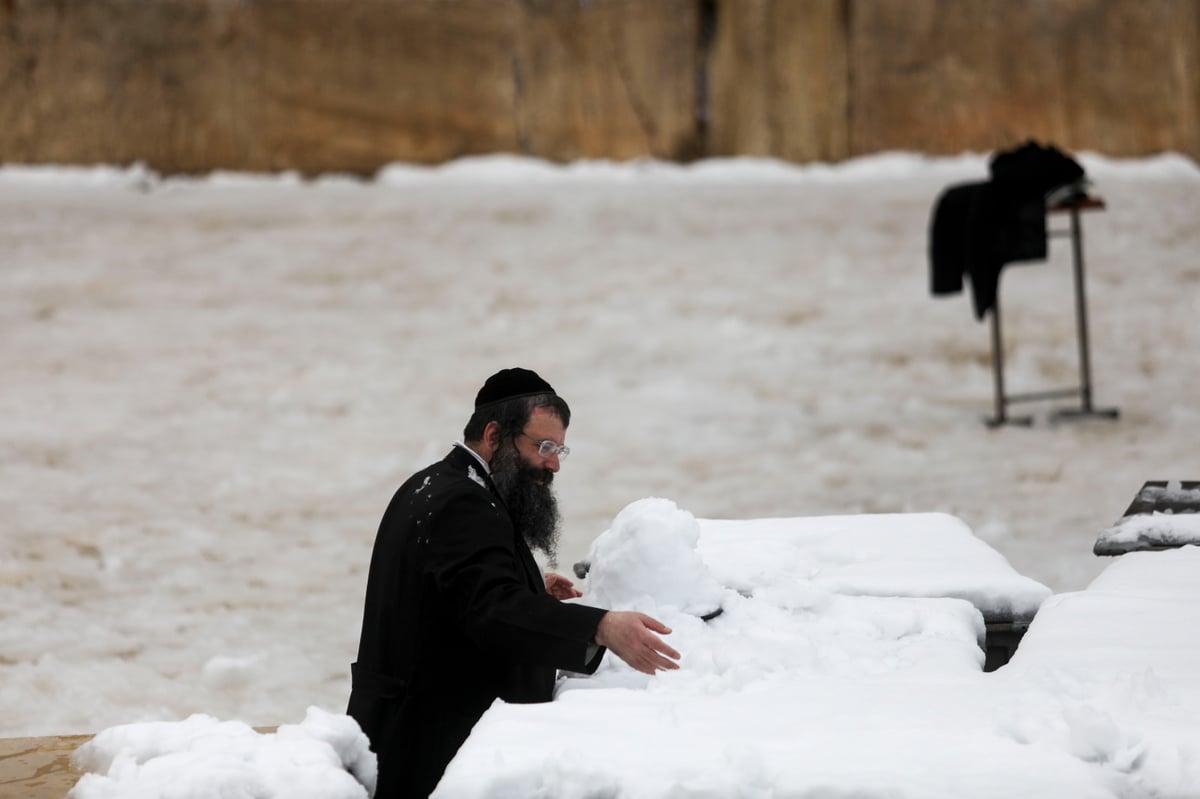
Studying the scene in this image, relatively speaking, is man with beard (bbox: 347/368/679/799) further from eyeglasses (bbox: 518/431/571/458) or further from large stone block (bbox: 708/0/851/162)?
large stone block (bbox: 708/0/851/162)

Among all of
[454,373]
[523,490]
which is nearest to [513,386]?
[523,490]

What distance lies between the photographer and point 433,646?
2.29 meters

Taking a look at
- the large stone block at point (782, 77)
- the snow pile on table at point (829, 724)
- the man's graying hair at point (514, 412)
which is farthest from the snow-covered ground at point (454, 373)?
the snow pile on table at point (829, 724)

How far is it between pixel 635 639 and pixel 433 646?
38cm

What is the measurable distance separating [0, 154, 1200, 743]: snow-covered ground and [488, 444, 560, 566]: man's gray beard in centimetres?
137

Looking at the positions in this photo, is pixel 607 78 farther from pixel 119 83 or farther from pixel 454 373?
pixel 454 373

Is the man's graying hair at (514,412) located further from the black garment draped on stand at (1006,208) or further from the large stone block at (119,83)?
the large stone block at (119,83)

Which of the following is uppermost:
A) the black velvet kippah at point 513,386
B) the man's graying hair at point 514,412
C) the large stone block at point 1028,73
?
the large stone block at point 1028,73

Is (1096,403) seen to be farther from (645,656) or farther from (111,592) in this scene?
(645,656)

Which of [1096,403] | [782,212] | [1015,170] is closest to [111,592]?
[1015,170]

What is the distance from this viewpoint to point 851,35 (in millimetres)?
11664

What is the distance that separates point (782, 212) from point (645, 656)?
344 inches

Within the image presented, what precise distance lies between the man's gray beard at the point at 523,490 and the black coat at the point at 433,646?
97 millimetres

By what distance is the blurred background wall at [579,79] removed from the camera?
11547mm
